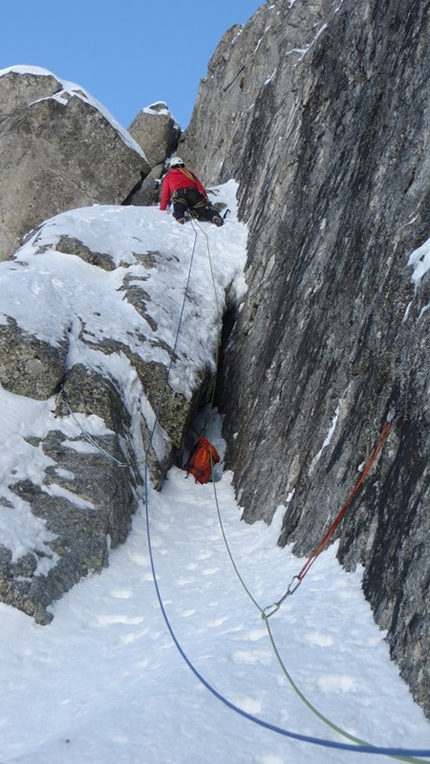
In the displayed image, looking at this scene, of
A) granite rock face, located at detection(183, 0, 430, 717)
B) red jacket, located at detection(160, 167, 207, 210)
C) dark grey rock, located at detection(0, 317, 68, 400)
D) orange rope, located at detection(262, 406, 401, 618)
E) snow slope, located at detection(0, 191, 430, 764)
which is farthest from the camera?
red jacket, located at detection(160, 167, 207, 210)

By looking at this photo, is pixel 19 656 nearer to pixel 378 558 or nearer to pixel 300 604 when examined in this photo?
pixel 300 604

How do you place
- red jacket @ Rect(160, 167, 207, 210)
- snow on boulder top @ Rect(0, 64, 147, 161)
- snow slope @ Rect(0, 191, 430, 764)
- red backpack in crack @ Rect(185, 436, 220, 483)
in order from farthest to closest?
snow on boulder top @ Rect(0, 64, 147, 161) → red jacket @ Rect(160, 167, 207, 210) → red backpack in crack @ Rect(185, 436, 220, 483) → snow slope @ Rect(0, 191, 430, 764)

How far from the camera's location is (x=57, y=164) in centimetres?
1936

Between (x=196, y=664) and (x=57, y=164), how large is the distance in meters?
17.2

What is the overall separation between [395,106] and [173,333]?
502cm

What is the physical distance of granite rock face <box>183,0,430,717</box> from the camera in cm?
512

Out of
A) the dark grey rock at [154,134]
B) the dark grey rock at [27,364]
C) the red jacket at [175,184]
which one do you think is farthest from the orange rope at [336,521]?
the dark grey rock at [154,134]

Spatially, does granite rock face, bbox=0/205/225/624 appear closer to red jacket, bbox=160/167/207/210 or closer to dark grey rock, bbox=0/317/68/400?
dark grey rock, bbox=0/317/68/400

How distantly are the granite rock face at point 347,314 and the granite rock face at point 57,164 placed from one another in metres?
4.72

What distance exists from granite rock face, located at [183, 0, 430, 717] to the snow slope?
0.89 ft

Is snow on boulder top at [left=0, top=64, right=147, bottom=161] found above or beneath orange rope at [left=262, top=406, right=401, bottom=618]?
above

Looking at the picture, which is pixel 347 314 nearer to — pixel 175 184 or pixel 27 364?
pixel 27 364

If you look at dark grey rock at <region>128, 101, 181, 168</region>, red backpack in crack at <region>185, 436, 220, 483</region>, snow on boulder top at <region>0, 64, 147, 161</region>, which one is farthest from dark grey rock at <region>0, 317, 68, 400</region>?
dark grey rock at <region>128, 101, 181, 168</region>

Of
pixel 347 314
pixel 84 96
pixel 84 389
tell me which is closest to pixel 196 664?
pixel 347 314
